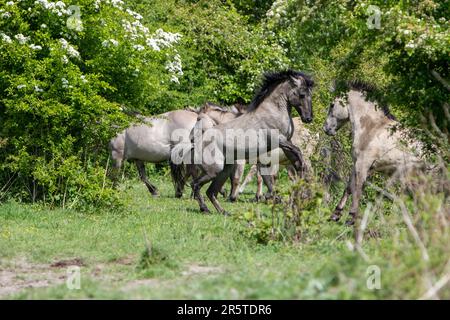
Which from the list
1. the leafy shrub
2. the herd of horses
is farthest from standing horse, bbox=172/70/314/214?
the leafy shrub

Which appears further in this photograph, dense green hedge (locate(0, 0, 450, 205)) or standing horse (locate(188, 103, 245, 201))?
standing horse (locate(188, 103, 245, 201))

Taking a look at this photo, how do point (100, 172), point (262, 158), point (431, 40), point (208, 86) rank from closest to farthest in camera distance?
point (431, 40) → point (100, 172) → point (262, 158) → point (208, 86)

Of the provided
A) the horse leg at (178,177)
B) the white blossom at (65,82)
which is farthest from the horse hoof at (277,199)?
the horse leg at (178,177)

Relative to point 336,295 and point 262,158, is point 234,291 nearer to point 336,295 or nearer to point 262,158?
point 336,295

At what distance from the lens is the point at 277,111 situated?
15750mm

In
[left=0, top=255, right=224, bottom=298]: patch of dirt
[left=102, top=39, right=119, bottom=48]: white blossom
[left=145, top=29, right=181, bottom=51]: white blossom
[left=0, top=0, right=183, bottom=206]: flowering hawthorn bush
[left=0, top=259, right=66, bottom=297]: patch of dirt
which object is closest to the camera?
[left=0, top=255, right=224, bottom=298]: patch of dirt

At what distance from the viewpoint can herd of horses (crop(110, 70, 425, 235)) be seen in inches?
557

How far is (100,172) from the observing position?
49.3ft

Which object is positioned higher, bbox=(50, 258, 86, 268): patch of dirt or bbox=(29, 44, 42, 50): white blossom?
bbox=(29, 44, 42, 50): white blossom

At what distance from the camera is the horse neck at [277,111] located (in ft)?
51.6

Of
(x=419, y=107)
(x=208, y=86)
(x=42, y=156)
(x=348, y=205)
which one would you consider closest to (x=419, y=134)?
(x=419, y=107)

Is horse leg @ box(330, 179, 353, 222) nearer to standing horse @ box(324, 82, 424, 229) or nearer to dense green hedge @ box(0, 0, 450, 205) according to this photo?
standing horse @ box(324, 82, 424, 229)

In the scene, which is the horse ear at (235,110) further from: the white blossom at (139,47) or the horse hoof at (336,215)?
the horse hoof at (336,215)

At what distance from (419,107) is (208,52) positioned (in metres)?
14.0
